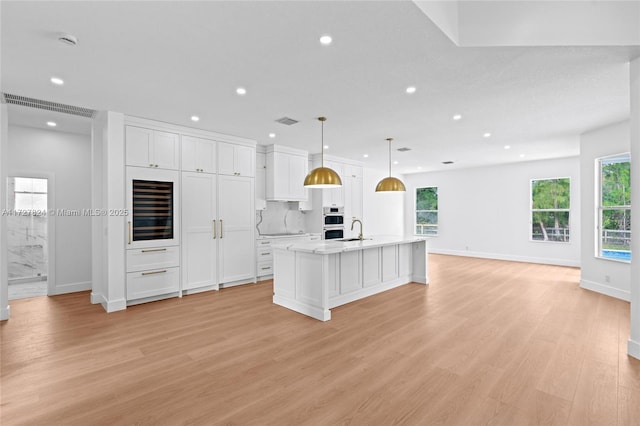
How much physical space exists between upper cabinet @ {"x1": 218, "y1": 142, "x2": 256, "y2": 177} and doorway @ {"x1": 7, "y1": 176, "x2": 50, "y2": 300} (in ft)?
9.81

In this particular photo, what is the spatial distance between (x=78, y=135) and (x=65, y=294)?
9.25 feet

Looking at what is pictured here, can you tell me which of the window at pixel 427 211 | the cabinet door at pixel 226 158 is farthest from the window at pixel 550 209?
the cabinet door at pixel 226 158

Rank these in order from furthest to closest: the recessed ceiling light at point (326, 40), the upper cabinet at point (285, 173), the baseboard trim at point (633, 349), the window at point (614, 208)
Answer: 1. the upper cabinet at point (285, 173)
2. the window at point (614, 208)
3. the baseboard trim at point (633, 349)
4. the recessed ceiling light at point (326, 40)

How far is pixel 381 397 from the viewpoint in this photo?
2221 mm

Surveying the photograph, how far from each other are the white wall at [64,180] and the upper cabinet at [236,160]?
98.2 inches

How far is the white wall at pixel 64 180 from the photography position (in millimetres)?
5066

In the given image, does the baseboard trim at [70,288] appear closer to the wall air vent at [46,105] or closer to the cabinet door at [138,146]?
the cabinet door at [138,146]

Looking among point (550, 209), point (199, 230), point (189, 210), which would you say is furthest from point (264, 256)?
point (550, 209)

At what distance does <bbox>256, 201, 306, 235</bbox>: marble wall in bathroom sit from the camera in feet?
22.2

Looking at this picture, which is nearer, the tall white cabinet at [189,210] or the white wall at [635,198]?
the white wall at [635,198]

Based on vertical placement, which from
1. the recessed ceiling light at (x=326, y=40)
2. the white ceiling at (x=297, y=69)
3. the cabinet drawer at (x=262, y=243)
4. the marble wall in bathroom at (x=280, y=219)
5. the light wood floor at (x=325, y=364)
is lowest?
the light wood floor at (x=325, y=364)

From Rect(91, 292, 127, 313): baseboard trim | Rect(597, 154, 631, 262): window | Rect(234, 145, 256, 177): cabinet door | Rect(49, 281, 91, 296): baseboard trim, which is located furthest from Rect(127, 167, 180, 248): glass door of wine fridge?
Rect(597, 154, 631, 262): window

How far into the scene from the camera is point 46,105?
13.2ft

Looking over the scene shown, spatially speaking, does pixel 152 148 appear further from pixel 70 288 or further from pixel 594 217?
pixel 594 217
